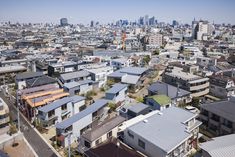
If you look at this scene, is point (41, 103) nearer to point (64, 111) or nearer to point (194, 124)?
point (64, 111)

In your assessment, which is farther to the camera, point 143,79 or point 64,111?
point 143,79

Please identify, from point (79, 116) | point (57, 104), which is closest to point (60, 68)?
point (57, 104)

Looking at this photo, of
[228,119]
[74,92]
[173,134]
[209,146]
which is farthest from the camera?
[74,92]

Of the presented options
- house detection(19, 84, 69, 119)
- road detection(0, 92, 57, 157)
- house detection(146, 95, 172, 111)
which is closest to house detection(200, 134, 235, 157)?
house detection(146, 95, 172, 111)

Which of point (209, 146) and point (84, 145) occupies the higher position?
point (209, 146)

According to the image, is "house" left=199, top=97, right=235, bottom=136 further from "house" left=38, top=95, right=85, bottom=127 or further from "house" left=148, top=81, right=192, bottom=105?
"house" left=38, top=95, right=85, bottom=127

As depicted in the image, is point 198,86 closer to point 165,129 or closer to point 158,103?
point 158,103

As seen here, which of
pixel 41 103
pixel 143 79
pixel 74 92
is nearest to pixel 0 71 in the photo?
pixel 74 92

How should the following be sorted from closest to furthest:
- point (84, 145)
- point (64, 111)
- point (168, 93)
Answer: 1. point (84, 145)
2. point (64, 111)
3. point (168, 93)
